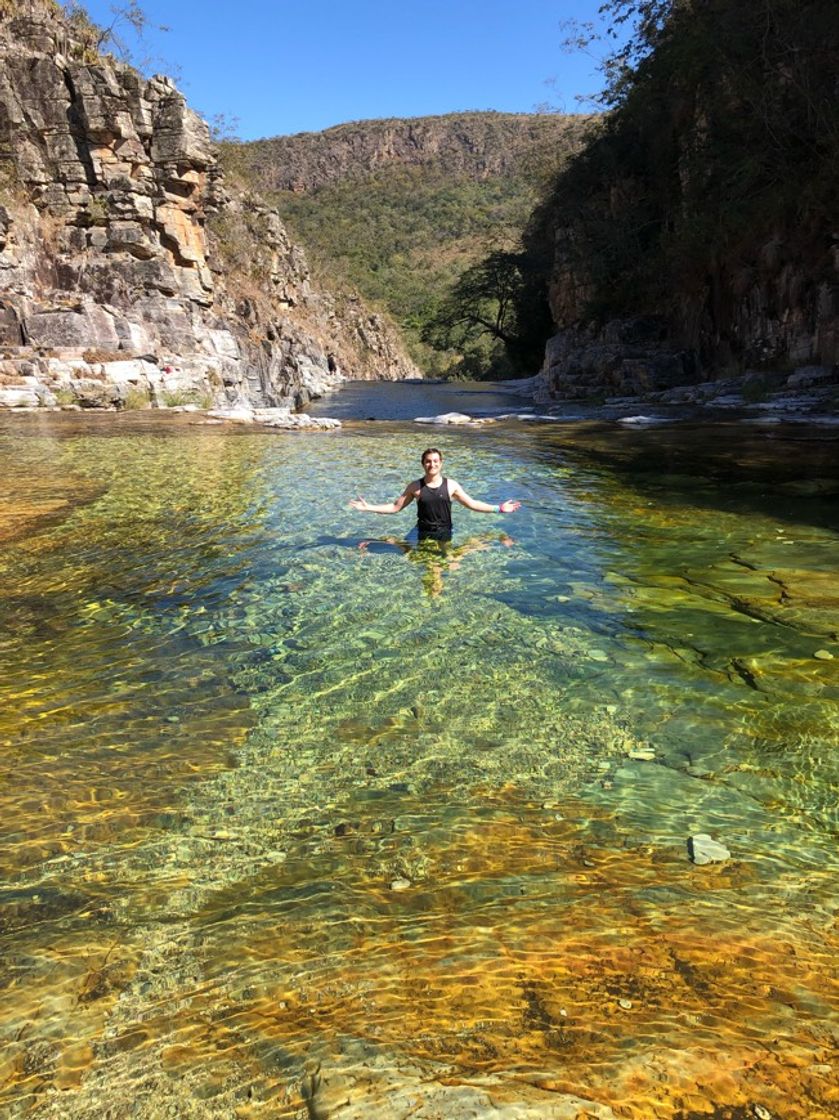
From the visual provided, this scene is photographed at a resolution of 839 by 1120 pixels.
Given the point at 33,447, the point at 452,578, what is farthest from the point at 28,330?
the point at 452,578

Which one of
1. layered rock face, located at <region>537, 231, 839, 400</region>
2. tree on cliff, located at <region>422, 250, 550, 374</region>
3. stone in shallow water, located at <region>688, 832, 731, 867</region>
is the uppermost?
tree on cliff, located at <region>422, 250, 550, 374</region>

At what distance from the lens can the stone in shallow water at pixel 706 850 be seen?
2592 mm

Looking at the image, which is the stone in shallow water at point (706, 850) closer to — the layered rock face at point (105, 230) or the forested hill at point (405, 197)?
the layered rock face at point (105, 230)

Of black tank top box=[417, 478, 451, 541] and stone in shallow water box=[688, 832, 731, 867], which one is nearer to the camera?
stone in shallow water box=[688, 832, 731, 867]

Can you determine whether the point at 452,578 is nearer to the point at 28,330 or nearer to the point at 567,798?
the point at 567,798

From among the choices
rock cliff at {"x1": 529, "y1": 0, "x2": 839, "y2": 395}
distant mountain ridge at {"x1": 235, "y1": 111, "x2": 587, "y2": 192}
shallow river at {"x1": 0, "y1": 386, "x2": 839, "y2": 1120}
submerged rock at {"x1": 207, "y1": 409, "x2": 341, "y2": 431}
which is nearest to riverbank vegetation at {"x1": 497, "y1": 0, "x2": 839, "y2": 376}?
rock cliff at {"x1": 529, "y1": 0, "x2": 839, "y2": 395}

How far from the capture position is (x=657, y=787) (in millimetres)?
3068

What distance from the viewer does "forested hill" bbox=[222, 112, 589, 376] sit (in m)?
96.6

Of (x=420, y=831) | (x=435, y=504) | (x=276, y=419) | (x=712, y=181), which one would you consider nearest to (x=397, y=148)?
(x=712, y=181)

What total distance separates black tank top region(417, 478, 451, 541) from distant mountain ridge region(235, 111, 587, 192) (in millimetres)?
122241

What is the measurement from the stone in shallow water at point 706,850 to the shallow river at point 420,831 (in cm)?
4

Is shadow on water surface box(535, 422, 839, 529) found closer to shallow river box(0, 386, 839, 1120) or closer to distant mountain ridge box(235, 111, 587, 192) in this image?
shallow river box(0, 386, 839, 1120)

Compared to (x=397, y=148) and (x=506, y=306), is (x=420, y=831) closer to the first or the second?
(x=506, y=306)

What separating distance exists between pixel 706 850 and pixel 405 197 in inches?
4961
